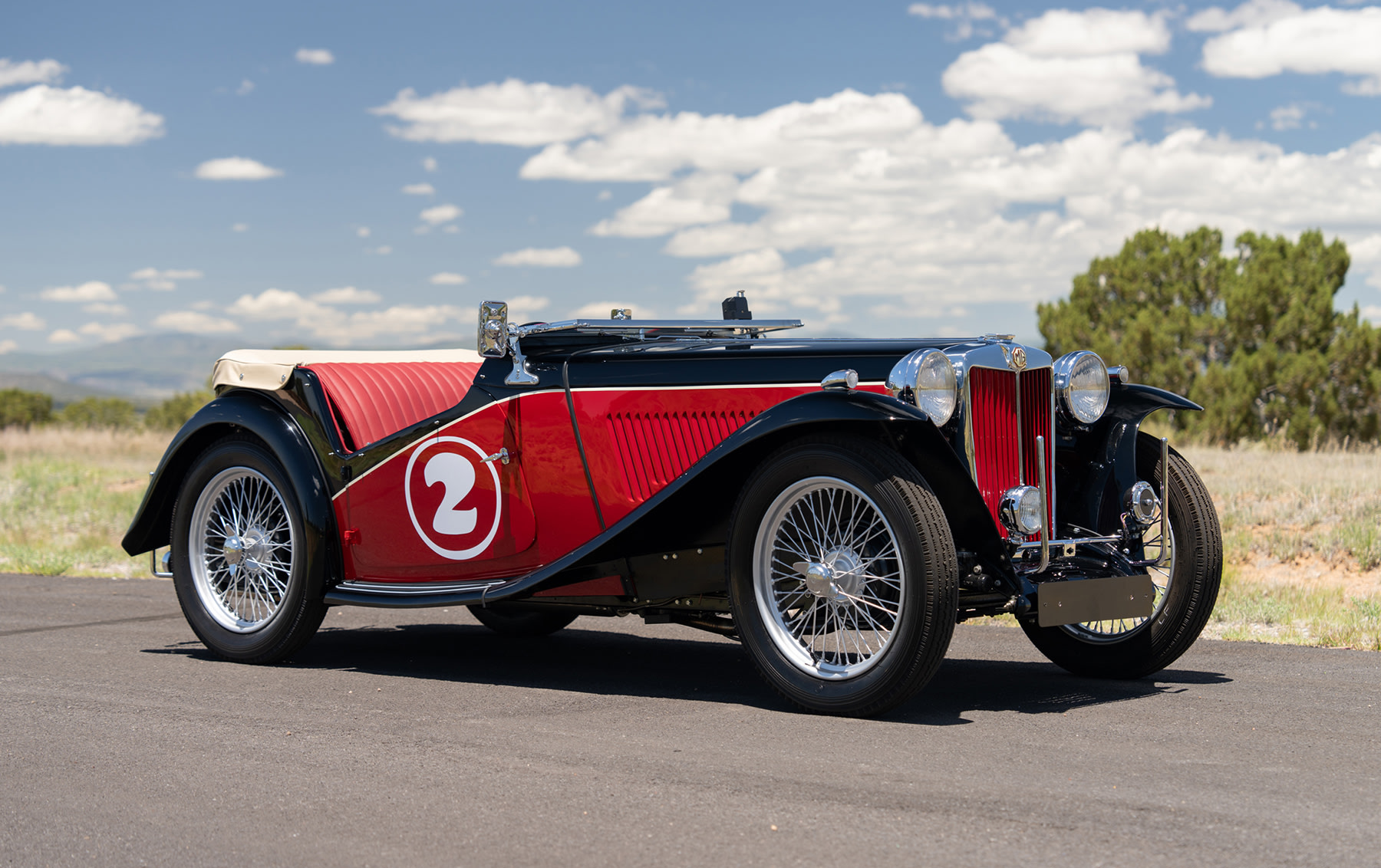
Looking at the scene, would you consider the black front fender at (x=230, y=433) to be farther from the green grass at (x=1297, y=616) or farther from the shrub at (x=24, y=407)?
the shrub at (x=24, y=407)

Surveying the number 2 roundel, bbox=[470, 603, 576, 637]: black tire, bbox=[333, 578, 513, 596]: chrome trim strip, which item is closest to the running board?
bbox=[333, 578, 513, 596]: chrome trim strip

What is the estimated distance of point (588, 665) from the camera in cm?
582

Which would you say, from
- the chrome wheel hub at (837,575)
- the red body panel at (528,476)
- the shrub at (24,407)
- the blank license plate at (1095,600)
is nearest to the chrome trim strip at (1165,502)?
the blank license plate at (1095,600)

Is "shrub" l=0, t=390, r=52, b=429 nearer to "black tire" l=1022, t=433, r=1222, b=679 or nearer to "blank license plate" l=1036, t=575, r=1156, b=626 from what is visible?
"black tire" l=1022, t=433, r=1222, b=679

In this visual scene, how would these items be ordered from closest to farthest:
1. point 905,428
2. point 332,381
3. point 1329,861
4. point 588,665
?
1. point 1329,861
2. point 905,428
3. point 588,665
4. point 332,381

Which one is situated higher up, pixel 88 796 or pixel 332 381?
pixel 332 381

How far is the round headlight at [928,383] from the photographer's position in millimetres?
4555

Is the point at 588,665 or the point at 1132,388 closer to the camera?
the point at 1132,388

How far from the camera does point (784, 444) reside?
463 centimetres

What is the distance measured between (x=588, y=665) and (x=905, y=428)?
2.06 m

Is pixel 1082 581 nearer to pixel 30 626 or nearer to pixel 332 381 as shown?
pixel 332 381

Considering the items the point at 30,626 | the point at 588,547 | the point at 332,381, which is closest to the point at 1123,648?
the point at 588,547

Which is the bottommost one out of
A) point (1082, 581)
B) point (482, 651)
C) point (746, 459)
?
point (482, 651)

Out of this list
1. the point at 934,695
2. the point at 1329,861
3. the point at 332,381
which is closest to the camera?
the point at 1329,861
